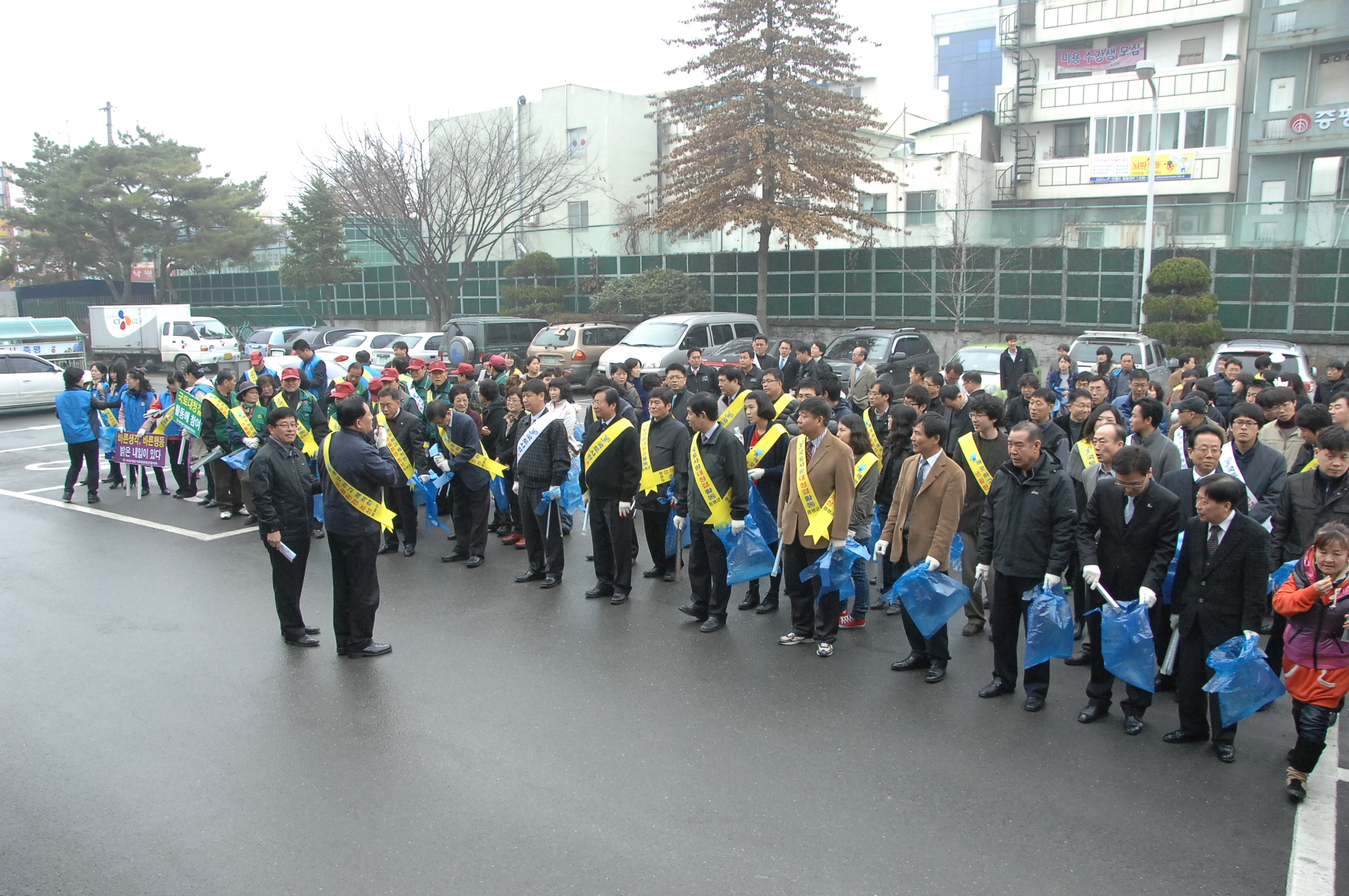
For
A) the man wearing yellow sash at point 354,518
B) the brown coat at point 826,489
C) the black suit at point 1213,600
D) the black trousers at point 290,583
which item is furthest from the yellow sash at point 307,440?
the black suit at point 1213,600

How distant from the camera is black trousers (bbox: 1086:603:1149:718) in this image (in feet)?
18.5

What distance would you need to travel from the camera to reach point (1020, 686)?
633cm

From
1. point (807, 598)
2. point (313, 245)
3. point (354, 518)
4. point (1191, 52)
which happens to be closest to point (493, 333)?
point (313, 245)

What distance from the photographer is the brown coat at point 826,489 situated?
6621mm

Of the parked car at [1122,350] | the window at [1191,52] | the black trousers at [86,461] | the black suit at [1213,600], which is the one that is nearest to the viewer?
the black suit at [1213,600]

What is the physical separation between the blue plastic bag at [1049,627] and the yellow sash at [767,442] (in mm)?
2609

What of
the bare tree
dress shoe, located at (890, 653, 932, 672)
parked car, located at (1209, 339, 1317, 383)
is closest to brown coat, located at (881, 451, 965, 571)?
dress shoe, located at (890, 653, 932, 672)

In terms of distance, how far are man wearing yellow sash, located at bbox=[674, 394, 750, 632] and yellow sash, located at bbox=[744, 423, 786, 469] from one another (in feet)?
1.93

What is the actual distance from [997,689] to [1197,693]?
1160 mm

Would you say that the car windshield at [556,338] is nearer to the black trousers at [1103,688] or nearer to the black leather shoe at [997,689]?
the black leather shoe at [997,689]

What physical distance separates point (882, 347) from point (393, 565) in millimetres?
11872

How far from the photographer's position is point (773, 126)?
2573cm

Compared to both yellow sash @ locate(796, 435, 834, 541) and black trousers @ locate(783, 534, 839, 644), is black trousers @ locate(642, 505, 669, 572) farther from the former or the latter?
yellow sash @ locate(796, 435, 834, 541)

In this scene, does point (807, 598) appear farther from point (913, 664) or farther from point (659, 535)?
point (659, 535)
